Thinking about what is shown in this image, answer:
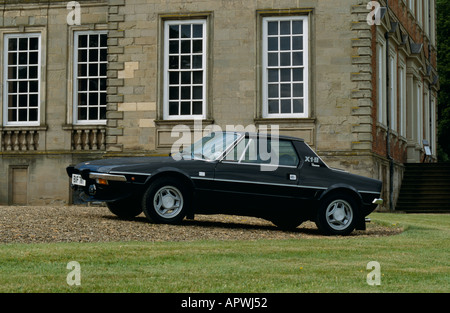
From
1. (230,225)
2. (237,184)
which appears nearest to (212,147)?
(237,184)

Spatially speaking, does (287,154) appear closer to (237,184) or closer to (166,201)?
(237,184)

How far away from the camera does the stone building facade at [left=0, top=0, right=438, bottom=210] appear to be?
77.7 feet

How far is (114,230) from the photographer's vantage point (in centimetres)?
1297

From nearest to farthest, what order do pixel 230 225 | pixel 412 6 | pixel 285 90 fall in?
pixel 230 225
pixel 285 90
pixel 412 6

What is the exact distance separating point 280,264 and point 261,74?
15147 millimetres

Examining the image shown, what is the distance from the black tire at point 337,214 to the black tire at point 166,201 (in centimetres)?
226

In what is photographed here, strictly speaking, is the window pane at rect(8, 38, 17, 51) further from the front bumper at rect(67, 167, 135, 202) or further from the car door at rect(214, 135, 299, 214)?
the car door at rect(214, 135, 299, 214)

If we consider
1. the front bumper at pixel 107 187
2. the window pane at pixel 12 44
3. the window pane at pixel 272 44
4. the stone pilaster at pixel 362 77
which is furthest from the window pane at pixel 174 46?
the front bumper at pixel 107 187

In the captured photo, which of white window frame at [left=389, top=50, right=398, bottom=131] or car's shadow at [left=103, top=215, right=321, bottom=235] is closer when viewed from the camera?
car's shadow at [left=103, top=215, right=321, bottom=235]

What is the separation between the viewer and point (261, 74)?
2419 cm

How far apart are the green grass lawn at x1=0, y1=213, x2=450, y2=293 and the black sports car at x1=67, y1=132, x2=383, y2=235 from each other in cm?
179

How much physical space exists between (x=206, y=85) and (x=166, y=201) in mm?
10814

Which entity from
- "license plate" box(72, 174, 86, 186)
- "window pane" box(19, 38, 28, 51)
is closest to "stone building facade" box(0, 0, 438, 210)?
"window pane" box(19, 38, 28, 51)
